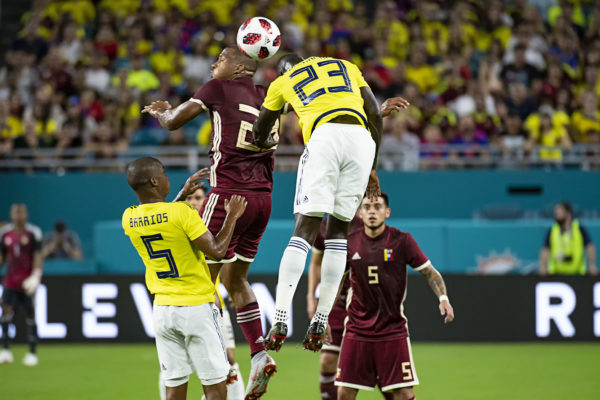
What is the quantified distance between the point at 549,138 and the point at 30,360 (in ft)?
29.3

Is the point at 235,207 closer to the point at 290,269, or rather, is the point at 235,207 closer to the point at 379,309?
the point at 290,269

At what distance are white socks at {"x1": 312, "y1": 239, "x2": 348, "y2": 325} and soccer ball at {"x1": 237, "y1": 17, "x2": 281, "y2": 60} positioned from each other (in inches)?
59.9

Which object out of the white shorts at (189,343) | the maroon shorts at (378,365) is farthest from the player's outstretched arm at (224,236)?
the maroon shorts at (378,365)

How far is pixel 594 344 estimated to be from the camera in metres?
13.5

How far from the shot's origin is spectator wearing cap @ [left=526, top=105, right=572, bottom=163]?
596 inches

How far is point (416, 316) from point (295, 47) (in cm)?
584

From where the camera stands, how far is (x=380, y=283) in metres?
7.82

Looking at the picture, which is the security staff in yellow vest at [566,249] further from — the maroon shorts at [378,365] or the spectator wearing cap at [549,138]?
the maroon shorts at [378,365]

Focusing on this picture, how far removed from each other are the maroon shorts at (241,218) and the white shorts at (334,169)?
80 centimetres

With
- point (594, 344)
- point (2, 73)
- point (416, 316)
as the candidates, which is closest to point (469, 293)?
point (416, 316)

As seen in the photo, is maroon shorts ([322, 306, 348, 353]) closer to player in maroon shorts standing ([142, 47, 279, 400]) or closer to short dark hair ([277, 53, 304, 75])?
player in maroon shorts standing ([142, 47, 279, 400])

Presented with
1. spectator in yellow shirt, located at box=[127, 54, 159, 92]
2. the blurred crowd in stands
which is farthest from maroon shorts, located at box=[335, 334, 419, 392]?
spectator in yellow shirt, located at box=[127, 54, 159, 92]

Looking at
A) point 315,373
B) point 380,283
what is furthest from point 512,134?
point 380,283

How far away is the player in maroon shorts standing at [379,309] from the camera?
7.64 m
